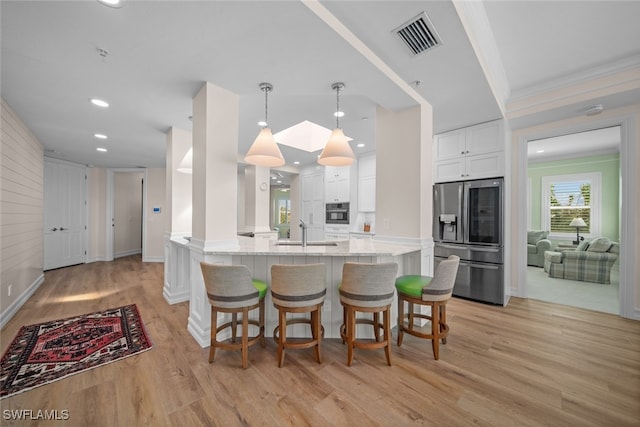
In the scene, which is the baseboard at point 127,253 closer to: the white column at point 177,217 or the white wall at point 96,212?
the white wall at point 96,212

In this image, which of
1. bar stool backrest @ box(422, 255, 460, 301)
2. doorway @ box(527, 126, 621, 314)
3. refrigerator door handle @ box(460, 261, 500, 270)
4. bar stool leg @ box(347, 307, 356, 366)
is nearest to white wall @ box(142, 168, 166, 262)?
bar stool leg @ box(347, 307, 356, 366)

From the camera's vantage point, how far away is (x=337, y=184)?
5.94m

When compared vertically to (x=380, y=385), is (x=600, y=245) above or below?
above

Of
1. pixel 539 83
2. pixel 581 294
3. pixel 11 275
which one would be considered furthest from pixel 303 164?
pixel 581 294

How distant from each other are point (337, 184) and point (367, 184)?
0.78 m

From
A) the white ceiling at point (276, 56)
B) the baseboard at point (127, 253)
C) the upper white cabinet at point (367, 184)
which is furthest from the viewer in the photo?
the baseboard at point (127, 253)

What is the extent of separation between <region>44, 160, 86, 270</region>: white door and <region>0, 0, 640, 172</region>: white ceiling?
2937mm

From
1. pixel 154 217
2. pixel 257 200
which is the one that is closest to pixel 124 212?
pixel 154 217

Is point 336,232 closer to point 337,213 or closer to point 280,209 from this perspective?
point 337,213

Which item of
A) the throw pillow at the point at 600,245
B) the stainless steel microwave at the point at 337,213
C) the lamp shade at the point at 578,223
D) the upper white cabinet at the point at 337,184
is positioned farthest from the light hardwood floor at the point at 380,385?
the lamp shade at the point at 578,223

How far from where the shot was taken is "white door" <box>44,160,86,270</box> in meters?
5.59

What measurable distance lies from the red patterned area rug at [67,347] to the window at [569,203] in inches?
353

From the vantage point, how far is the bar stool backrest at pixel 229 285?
2018 mm

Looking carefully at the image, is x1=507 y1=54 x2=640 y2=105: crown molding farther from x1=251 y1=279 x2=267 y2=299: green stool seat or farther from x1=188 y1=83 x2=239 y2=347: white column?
x1=251 y1=279 x2=267 y2=299: green stool seat
